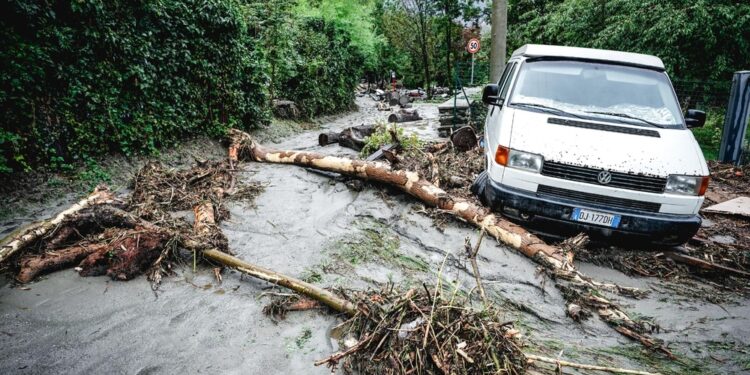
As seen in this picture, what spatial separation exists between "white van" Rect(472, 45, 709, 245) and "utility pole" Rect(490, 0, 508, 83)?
19.7 feet

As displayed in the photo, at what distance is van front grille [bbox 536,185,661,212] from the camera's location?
385 centimetres

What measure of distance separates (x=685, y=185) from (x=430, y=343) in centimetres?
339

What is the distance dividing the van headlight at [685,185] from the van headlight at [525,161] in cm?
126

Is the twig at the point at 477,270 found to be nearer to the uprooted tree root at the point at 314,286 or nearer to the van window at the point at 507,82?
the uprooted tree root at the point at 314,286

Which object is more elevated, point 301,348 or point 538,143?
point 538,143

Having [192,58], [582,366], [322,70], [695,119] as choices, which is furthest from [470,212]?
[322,70]

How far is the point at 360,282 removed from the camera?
11.4 ft

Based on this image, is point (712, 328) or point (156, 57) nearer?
point (712, 328)

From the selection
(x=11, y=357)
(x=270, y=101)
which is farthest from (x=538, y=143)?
(x=270, y=101)

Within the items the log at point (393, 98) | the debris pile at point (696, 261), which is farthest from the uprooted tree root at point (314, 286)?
the log at point (393, 98)

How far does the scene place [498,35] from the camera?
10234 mm

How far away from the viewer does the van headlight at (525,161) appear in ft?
13.0

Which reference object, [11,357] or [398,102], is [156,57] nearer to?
[11,357]

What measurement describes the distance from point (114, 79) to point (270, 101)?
5.76 m
